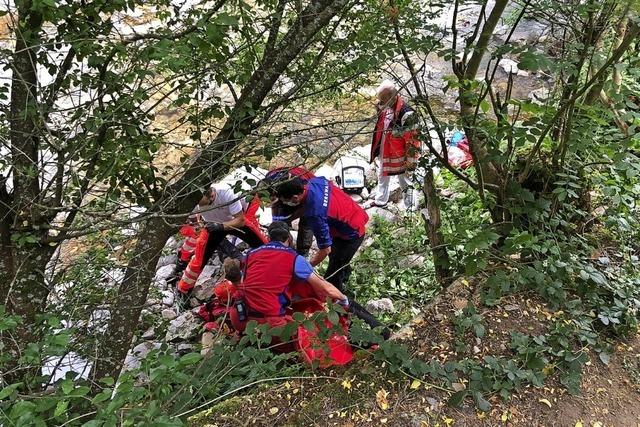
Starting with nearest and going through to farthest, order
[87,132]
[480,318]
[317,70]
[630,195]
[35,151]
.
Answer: [87,132], [35,151], [480,318], [630,195], [317,70]

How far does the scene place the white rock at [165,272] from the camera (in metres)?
5.58

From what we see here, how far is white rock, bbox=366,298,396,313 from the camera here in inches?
171

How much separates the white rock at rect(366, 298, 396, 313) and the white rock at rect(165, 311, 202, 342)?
1.71 meters

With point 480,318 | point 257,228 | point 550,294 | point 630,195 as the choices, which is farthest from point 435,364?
point 257,228

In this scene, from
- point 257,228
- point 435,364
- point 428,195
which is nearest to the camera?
point 435,364

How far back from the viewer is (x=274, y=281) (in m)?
3.34

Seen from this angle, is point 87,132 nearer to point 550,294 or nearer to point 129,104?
point 129,104

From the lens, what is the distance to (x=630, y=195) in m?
2.92

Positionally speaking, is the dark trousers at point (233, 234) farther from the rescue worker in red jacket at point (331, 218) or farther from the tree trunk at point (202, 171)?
the tree trunk at point (202, 171)

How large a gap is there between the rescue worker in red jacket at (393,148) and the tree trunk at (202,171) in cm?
92

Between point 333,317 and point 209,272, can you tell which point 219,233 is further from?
point 333,317

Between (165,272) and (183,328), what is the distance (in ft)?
3.73

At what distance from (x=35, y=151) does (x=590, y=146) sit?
298 centimetres

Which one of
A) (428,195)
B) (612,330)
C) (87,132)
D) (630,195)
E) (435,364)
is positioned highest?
(87,132)
